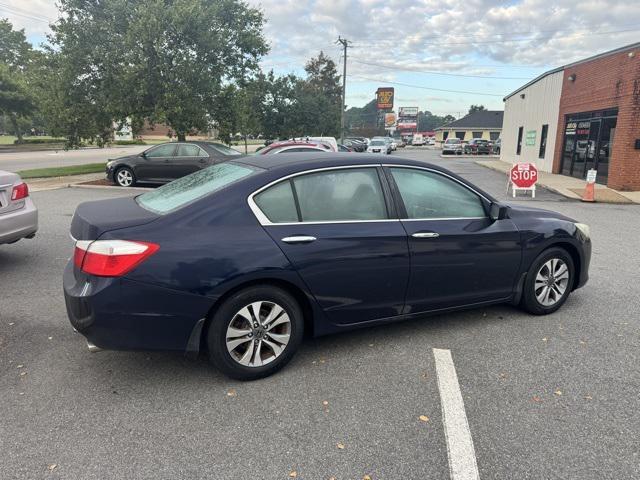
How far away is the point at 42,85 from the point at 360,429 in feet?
59.8

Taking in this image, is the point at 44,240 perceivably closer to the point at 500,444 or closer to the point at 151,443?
the point at 151,443

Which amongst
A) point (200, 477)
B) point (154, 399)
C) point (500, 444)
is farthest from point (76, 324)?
point (500, 444)

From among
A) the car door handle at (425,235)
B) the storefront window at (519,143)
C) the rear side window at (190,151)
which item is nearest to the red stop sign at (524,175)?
the rear side window at (190,151)

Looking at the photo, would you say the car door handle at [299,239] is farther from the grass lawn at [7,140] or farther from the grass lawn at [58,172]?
the grass lawn at [7,140]

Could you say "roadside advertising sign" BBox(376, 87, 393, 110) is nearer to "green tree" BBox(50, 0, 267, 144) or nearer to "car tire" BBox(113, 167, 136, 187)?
"green tree" BBox(50, 0, 267, 144)

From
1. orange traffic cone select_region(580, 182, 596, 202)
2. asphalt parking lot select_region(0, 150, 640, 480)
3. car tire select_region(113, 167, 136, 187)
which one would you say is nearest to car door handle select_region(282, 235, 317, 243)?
asphalt parking lot select_region(0, 150, 640, 480)

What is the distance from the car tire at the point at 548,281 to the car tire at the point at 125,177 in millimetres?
12701

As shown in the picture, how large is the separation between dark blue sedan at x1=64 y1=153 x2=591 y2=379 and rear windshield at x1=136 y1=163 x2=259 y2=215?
0.02 m

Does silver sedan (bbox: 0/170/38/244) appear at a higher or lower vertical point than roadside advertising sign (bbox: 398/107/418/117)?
lower

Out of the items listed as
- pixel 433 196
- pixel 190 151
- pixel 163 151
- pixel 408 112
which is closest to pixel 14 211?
pixel 433 196

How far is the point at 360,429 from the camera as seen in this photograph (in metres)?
2.79

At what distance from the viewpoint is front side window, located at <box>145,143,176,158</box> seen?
1405cm

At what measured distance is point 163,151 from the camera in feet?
46.3

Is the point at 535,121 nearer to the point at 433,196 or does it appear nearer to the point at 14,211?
the point at 433,196
